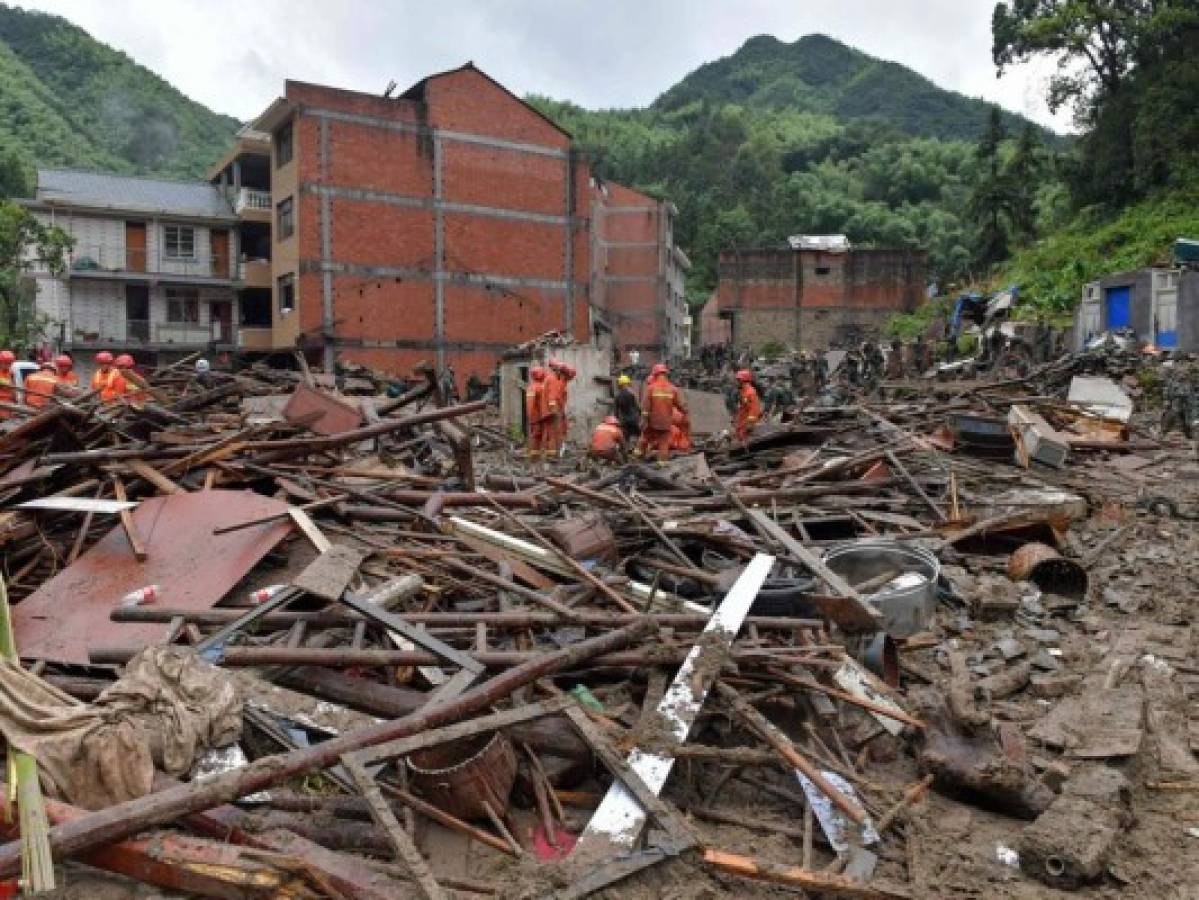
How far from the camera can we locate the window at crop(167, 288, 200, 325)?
1446 inches

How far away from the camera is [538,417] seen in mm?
15023

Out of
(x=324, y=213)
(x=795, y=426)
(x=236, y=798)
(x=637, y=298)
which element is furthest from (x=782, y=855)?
(x=637, y=298)

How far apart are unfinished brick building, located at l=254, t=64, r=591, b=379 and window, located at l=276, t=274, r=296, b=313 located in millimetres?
→ 74

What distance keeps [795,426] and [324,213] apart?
2368cm

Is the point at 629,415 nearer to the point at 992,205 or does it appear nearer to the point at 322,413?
the point at 322,413

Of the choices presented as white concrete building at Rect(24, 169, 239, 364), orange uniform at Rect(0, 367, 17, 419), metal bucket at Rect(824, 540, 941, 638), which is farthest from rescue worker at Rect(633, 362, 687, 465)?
white concrete building at Rect(24, 169, 239, 364)

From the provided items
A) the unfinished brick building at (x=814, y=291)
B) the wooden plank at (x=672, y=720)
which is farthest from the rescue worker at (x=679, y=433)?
the unfinished brick building at (x=814, y=291)

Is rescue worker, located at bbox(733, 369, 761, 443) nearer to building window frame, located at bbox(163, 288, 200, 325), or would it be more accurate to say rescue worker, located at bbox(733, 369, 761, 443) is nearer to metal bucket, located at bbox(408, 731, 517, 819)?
Answer: metal bucket, located at bbox(408, 731, 517, 819)

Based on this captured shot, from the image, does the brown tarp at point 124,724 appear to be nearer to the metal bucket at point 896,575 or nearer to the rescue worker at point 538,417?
the metal bucket at point 896,575

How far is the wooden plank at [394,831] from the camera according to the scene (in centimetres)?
274

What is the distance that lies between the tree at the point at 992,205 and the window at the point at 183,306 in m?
34.0

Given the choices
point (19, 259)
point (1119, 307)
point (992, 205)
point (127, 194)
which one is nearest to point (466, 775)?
point (1119, 307)

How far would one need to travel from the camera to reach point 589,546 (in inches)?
233

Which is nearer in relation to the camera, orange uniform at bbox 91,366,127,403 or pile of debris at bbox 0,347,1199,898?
pile of debris at bbox 0,347,1199,898
